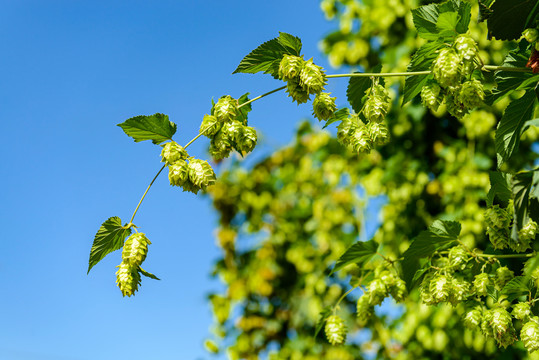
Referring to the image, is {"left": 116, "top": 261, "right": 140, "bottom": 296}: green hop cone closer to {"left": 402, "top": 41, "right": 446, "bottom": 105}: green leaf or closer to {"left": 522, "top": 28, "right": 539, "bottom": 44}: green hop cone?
{"left": 402, "top": 41, "right": 446, "bottom": 105}: green leaf

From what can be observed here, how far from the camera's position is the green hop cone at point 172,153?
1.37m

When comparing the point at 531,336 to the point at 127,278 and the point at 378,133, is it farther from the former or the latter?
the point at 127,278

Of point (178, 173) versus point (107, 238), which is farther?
point (107, 238)

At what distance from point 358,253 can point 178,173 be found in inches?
30.0

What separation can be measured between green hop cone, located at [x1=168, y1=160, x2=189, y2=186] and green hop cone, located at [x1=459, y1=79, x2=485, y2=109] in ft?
2.17

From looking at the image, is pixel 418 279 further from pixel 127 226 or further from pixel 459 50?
pixel 127 226

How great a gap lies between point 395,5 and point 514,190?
3114mm

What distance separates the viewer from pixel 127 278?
53.5 inches

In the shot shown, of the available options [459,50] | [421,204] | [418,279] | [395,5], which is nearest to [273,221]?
[421,204]

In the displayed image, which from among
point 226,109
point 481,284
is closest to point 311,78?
point 226,109

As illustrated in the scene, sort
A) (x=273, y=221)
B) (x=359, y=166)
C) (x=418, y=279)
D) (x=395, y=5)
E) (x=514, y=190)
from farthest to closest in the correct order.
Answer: (x=273, y=221) < (x=359, y=166) < (x=395, y=5) < (x=418, y=279) < (x=514, y=190)

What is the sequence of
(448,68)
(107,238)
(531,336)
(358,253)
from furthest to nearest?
1. (358,253)
2. (107,238)
3. (531,336)
4. (448,68)

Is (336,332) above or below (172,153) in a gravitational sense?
below

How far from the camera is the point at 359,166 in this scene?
4207 mm
